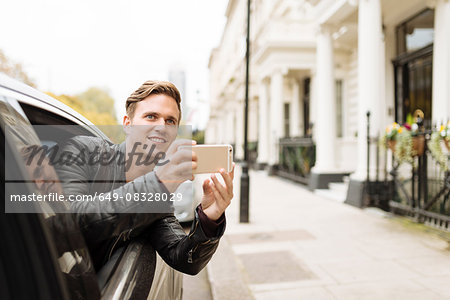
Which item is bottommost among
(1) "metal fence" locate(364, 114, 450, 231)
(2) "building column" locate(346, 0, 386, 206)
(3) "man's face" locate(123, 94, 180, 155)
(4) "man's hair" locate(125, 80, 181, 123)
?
(1) "metal fence" locate(364, 114, 450, 231)

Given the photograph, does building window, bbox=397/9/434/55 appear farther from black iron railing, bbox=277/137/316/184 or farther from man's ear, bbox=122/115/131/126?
man's ear, bbox=122/115/131/126

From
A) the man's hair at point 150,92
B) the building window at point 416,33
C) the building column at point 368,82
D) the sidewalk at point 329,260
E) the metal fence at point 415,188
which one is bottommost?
the sidewalk at point 329,260

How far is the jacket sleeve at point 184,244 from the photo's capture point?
4.34ft

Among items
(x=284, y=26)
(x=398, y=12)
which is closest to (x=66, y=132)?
(x=398, y=12)

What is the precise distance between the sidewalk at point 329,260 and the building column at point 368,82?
102 cm

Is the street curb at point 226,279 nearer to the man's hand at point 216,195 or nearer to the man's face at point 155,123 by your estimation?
the man's hand at point 216,195

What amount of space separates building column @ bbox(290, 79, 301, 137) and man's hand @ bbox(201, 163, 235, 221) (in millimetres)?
17554

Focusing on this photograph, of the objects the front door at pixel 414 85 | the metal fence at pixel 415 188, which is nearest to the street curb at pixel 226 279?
the metal fence at pixel 415 188

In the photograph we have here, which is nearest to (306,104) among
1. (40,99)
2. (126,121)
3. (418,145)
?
(418,145)

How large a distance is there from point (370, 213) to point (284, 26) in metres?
10.7

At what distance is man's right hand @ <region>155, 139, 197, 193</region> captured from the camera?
1.02 metres

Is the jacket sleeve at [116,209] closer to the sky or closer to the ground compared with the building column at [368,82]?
closer to the ground

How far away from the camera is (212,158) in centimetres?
115

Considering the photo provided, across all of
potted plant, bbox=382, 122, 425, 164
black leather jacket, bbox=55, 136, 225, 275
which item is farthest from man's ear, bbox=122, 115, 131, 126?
potted plant, bbox=382, 122, 425, 164
